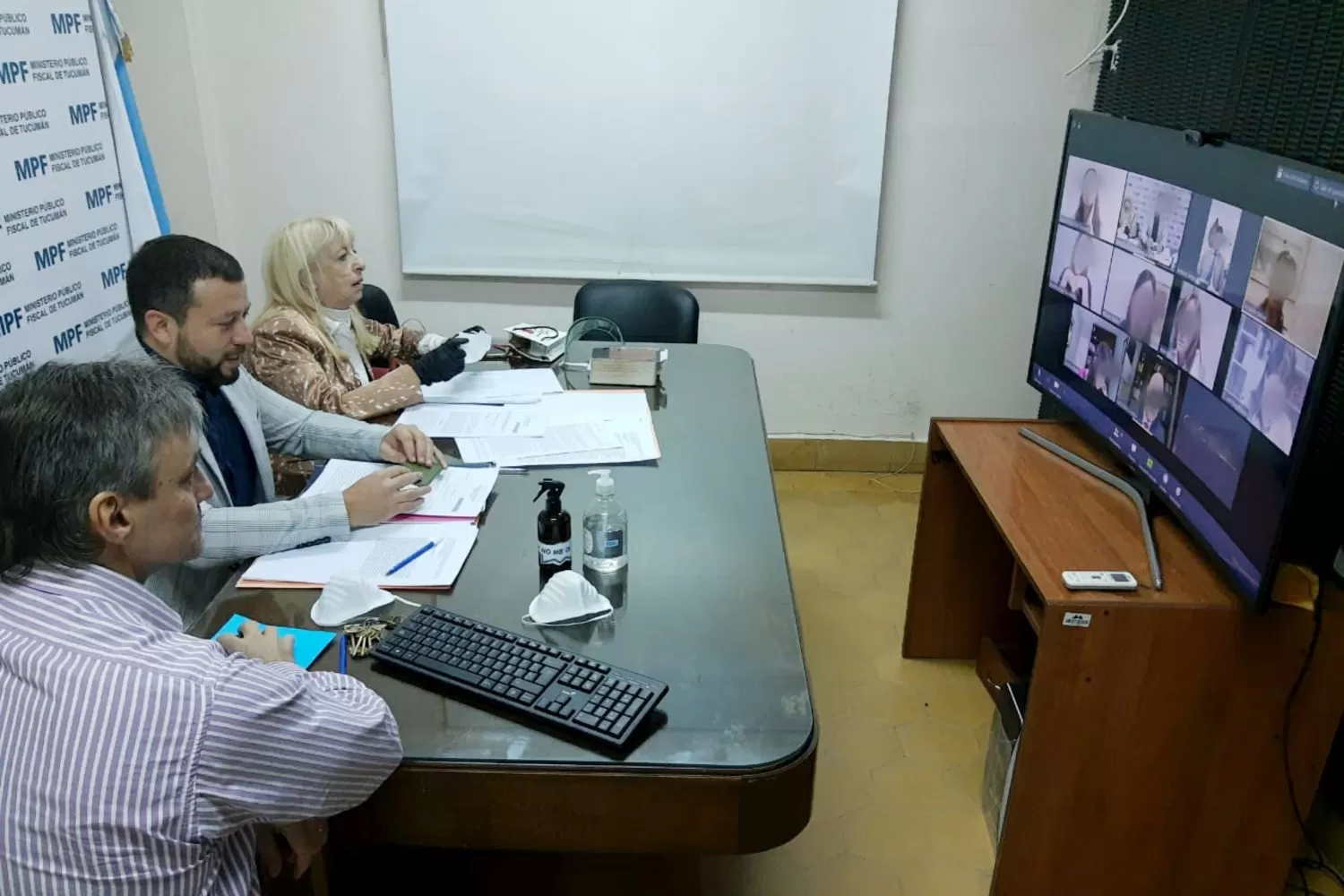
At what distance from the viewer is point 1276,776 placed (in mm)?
1659

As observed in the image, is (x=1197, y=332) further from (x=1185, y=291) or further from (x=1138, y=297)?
(x=1138, y=297)

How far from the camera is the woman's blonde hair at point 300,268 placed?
7.45 ft

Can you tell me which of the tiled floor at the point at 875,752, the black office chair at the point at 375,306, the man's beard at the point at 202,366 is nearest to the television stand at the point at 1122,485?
the tiled floor at the point at 875,752

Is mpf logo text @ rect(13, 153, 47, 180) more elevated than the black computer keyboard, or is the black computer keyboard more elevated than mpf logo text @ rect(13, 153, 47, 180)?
mpf logo text @ rect(13, 153, 47, 180)

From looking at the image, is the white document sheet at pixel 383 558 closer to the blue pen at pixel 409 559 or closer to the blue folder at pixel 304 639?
the blue pen at pixel 409 559

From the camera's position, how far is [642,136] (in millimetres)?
3324

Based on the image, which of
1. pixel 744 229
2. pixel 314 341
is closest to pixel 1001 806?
pixel 314 341

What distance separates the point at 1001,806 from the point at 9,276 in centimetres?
231

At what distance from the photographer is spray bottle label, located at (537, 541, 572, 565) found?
4.66ft

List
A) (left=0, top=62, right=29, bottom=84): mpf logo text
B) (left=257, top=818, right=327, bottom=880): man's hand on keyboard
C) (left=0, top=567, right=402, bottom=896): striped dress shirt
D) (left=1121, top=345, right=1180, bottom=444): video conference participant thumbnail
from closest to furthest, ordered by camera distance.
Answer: (left=0, top=567, right=402, bottom=896): striped dress shirt, (left=257, top=818, right=327, bottom=880): man's hand on keyboard, (left=1121, top=345, right=1180, bottom=444): video conference participant thumbnail, (left=0, top=62, right=29, bottom=84): mpf logo text

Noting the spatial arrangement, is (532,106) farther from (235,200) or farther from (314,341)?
(314,341)

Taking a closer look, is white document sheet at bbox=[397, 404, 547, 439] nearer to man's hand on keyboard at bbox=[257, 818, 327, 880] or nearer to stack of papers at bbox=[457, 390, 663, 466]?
stack of papers at bbox=[457, 390, 663, 466]

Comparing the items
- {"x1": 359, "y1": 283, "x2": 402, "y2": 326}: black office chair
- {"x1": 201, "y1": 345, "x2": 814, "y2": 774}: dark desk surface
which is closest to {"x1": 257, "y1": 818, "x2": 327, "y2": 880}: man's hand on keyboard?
{"x1": 201, "y1": 345, "x2": 814, "y2": 774}: dark desk surface

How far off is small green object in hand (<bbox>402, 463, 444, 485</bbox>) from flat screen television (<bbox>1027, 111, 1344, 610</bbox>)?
1.38 m
